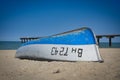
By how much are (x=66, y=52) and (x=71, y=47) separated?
1.16 ft

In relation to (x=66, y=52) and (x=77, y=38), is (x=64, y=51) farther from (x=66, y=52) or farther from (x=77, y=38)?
(x=77, y=38)

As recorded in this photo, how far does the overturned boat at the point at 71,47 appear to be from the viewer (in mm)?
7246

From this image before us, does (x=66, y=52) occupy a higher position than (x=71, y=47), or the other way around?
(x=71, y=47)

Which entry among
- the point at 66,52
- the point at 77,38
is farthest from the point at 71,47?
the point at 77,38

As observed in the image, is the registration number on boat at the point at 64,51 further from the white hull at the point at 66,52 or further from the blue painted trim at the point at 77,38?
the blue painted trim at the point at 77,38

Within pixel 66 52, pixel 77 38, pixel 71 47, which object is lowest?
pixel 66 52

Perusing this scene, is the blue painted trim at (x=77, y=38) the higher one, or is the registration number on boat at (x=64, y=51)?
the blue painted trim at (x=77, y=38)

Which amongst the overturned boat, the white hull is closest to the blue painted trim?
the overturned boat

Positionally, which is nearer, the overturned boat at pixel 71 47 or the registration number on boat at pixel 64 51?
the overturned boat at pixel 71 47

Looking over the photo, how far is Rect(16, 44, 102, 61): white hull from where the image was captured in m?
7.21

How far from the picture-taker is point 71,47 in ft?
24.6

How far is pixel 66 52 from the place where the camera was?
7574 millimetres

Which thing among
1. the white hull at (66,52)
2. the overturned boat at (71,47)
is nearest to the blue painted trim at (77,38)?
the overturned boat at (71,47)

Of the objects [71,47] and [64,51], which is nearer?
[71,47]
